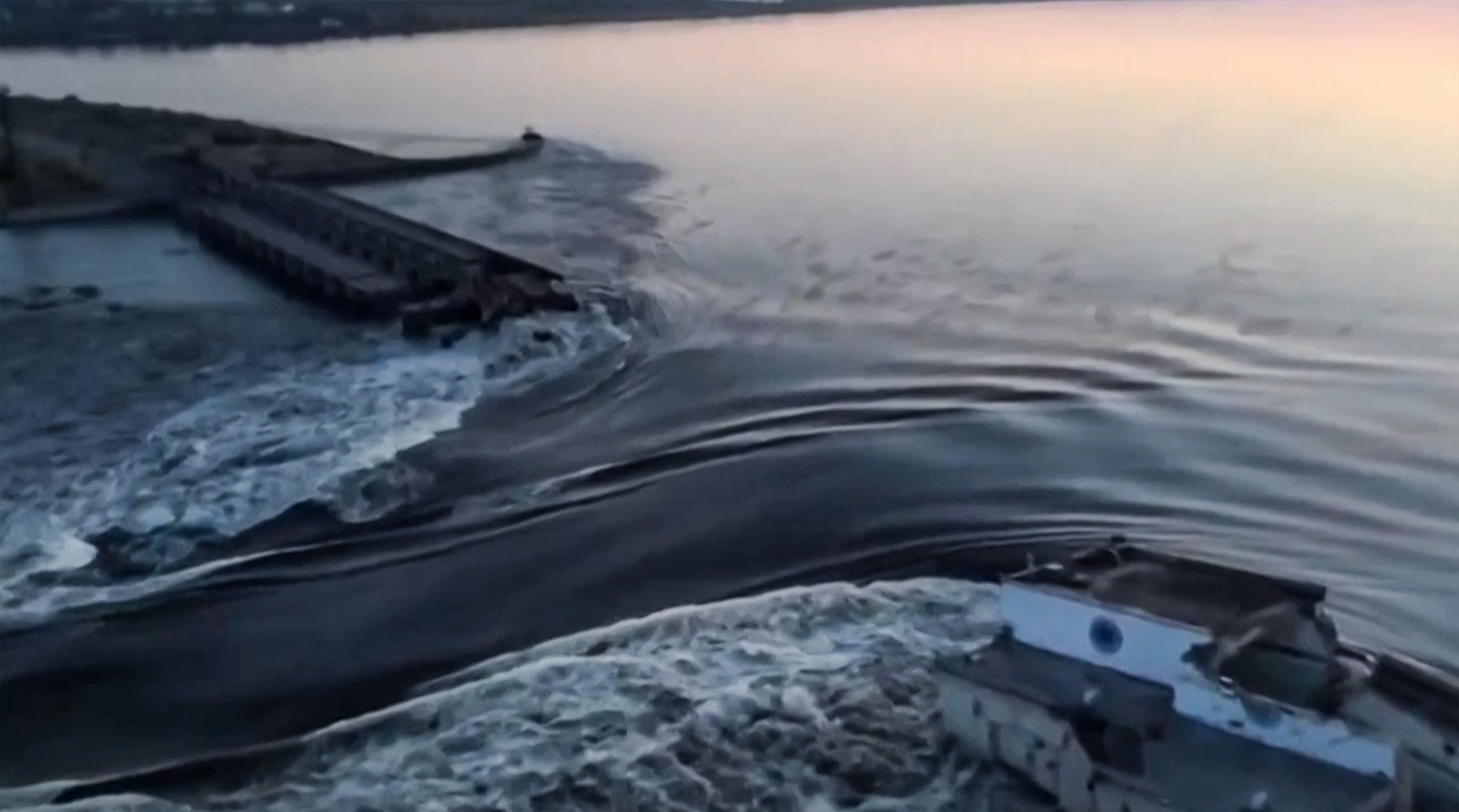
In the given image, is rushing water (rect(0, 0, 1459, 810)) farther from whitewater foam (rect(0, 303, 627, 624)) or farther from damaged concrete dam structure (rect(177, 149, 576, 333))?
damaged concrete dam structure (rect(177, 149, 576, 333))

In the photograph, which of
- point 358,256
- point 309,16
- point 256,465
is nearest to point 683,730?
point 256,465

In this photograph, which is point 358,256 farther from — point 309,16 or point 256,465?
point 309,16

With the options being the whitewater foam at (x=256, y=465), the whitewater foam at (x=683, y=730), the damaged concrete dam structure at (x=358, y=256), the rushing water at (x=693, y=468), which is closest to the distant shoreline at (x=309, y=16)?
the damaged concrete dam structure at (x=358, y=256)

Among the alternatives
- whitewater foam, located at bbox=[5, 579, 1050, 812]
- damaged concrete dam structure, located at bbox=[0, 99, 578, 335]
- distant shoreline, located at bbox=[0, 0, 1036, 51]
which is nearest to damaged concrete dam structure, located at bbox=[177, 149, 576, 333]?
damaged concrete dam structure, located at bbox=[0, 99, 578, 335]

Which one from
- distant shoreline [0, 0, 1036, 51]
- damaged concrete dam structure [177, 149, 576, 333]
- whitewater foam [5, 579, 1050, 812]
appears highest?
distant shoreline [0, 0, 1036, 51]

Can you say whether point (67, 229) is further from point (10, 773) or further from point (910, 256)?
point (10, 773)

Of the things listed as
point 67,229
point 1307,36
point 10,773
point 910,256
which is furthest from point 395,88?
point 10,773

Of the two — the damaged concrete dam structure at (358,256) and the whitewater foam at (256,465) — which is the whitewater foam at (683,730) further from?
the damaged concrete dam structure at (358,256)
